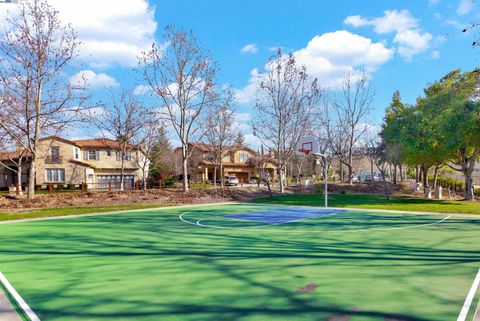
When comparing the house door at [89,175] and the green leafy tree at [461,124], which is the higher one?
the green leafy tree at [461,124]

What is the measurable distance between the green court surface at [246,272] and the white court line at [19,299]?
7cm

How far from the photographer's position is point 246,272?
6152 mm

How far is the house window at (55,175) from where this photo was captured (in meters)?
40.6

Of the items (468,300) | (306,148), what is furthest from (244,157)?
(468,300)

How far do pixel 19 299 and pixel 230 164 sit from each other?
52.7 meters

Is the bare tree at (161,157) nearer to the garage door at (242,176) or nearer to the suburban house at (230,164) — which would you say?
the suburban house at (230,164)

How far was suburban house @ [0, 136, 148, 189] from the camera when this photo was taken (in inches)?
1591

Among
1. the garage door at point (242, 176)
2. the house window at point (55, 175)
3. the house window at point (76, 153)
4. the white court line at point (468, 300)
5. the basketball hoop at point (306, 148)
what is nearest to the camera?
the white court line at point (468, 300)

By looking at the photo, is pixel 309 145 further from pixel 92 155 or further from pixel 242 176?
pixel 242 176

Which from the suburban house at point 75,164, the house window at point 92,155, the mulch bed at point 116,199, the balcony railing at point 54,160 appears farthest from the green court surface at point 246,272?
the house window at point 92,155

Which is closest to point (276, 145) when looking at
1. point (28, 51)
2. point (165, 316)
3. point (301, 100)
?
point (301, 100)

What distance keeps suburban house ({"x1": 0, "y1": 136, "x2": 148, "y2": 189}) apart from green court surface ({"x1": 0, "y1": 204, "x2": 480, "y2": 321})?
3180 cm

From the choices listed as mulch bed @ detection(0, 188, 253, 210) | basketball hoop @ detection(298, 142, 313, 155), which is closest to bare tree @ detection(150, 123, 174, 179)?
mulch bed @ detection(0, 188, 253, 210)

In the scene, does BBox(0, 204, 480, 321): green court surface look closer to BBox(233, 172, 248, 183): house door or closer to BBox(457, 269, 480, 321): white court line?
BBox(457, 269, 480, 321): white court line
